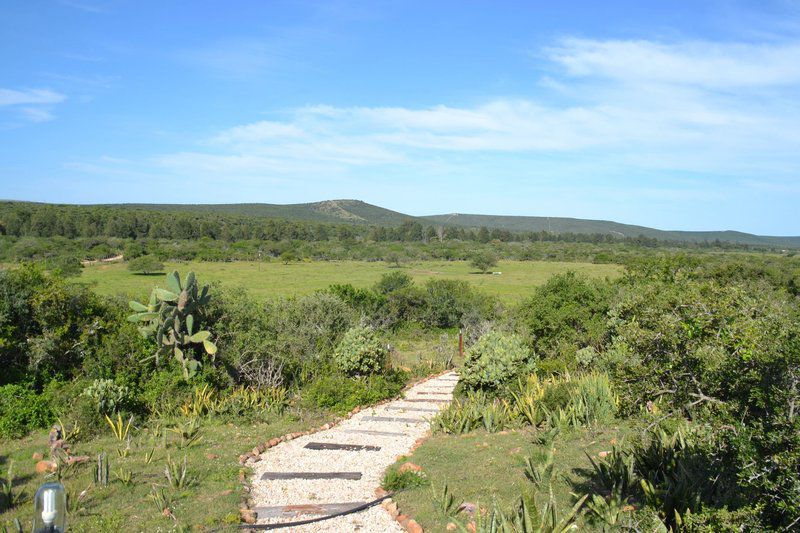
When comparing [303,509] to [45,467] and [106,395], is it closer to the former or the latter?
[45,467]

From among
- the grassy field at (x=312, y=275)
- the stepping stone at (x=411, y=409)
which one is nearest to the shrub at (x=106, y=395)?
the stepping stone at (x=411, y=409)

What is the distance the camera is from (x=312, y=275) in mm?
49906

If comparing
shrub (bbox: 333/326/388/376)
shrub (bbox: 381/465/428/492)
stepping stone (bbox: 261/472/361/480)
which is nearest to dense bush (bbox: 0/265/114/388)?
shrub (bbox: 333/326/388/376)

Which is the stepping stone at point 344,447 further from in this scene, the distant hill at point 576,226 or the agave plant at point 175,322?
the distant hill at point 576,226

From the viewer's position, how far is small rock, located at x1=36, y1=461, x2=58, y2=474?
295 inches

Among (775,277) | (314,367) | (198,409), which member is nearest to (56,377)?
(198,409)

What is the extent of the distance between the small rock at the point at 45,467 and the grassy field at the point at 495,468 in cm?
454

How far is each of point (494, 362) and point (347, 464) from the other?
12.6 ft

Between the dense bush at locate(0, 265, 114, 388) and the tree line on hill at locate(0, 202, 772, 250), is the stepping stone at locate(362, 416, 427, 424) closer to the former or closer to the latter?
the dense bush at locate(0, 265, 114, 388)

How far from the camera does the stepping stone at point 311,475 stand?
25.3ft

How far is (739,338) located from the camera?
4020 millimetres

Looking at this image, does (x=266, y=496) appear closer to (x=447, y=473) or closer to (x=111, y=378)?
(x=447, y=473)

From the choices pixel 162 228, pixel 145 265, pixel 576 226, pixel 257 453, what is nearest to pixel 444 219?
pixel 576 226

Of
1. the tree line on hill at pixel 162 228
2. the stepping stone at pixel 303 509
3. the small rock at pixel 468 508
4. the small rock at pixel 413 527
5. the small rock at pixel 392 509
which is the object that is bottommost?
the stepping stone at pixel 303 509
